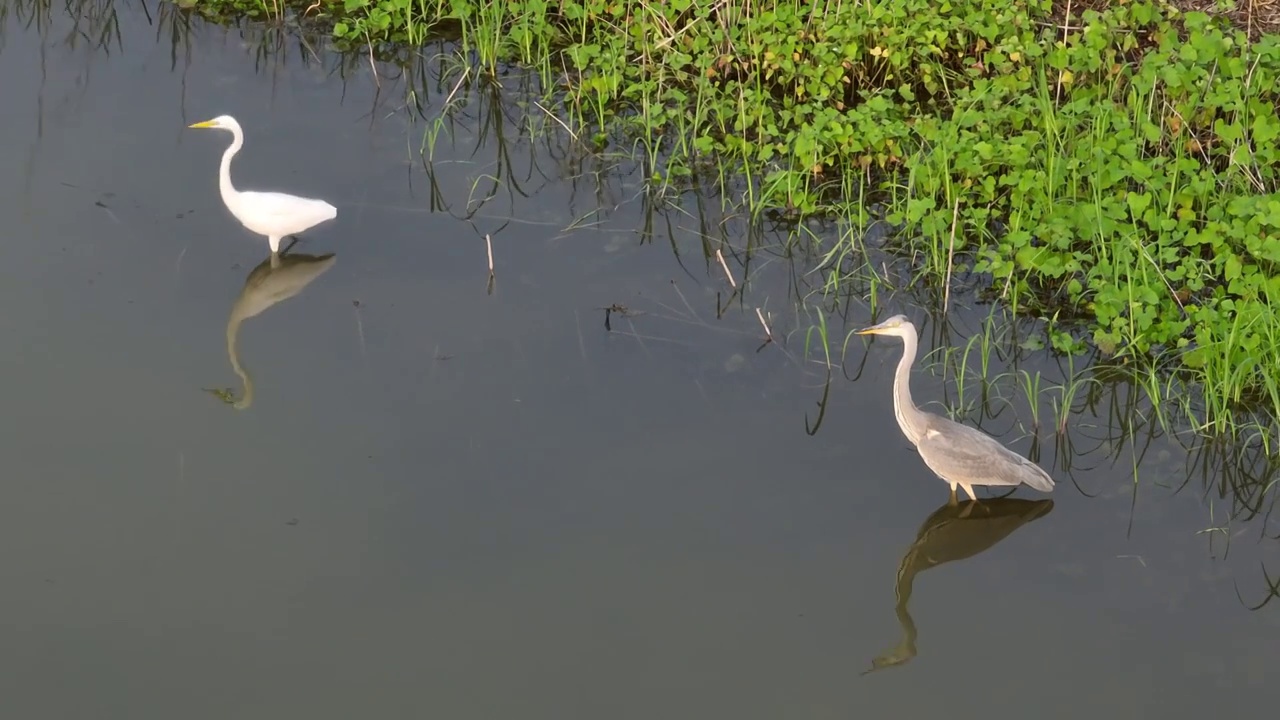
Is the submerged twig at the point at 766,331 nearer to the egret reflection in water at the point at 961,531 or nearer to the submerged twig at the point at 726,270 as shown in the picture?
the submerged twig at the point at 726,270

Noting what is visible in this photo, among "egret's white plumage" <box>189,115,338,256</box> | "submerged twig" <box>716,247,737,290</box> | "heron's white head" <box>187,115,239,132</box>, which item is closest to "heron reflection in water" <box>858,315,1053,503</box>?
"submerged twig" <box>716,247,737,290</box>

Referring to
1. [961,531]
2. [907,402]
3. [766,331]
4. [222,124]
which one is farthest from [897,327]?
[222,124]

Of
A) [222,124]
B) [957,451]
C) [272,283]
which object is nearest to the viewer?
[957,451]

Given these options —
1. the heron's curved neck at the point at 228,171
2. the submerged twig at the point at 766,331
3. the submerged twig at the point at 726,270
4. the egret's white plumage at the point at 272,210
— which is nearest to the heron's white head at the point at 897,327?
the submerged twig at the point at 766,331

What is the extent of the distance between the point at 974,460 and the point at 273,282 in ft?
10.3

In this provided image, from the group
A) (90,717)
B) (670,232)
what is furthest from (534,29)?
(90,717)

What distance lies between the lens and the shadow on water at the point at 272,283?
20.0 feet

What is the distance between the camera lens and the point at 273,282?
6.40m

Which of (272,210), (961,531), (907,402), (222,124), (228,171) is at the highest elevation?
(222,124)

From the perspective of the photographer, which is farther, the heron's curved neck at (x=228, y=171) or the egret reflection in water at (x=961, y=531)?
the heron's curved neck at (x=228, y=171)

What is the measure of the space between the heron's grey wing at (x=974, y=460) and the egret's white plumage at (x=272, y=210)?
9.29 ft

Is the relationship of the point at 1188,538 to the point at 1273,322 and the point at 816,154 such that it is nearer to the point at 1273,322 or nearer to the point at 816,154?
the point at 1273,322

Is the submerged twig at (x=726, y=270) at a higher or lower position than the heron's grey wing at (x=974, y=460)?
higher

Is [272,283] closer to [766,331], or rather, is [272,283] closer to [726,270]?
[726,270]
